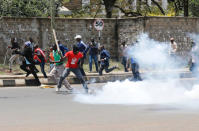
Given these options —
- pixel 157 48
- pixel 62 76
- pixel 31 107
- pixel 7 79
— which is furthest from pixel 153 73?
pixel 31 107

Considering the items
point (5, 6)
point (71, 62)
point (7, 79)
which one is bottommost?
point (7, 79)

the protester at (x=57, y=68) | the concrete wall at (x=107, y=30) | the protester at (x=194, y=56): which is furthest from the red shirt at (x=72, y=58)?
the concrete wall at (x=107, y=30)

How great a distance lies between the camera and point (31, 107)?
29.4ft

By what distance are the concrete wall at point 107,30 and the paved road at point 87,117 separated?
9080 mm

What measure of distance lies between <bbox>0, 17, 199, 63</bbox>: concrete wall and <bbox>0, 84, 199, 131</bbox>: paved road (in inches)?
357

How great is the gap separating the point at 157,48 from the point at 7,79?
5.56m

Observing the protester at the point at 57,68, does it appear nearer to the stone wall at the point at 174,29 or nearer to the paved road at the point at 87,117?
the paved road at the point at 87,117

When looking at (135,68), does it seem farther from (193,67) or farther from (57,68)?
(193,67)

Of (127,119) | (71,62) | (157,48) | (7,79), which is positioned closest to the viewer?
(127,119)

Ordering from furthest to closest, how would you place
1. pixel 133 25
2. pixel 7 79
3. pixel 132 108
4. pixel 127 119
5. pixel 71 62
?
pixel 133 25 < pixel 7 79 < pixel 71 62 < pixel 132 108 < pixel 127 119

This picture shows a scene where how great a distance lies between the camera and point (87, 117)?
7672 mm

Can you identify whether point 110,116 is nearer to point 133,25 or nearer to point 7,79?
point 7,79

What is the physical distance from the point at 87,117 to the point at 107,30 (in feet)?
44.6


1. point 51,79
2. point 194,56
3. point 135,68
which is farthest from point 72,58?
point 194,56
